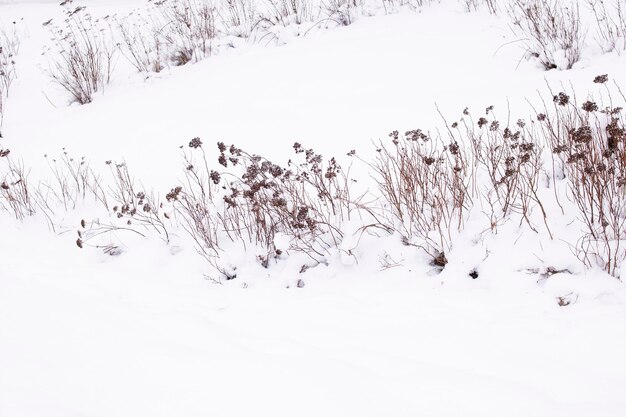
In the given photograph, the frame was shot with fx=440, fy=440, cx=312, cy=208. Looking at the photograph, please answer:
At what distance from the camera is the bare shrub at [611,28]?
409 centimetres

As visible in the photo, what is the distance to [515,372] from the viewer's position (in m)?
1.67

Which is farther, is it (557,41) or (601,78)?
(557,41)

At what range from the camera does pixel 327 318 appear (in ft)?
7.26

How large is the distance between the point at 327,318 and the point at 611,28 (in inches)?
158

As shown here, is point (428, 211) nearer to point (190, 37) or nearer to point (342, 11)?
point (342, 11)

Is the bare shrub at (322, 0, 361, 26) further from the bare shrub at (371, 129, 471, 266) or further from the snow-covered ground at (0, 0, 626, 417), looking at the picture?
the bare shrub at (371, 129, 471, 266)

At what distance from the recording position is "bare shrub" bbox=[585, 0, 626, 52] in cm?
409

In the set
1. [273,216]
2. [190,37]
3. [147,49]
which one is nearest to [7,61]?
[147,49]

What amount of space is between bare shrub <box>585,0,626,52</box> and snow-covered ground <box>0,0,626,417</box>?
103 mm

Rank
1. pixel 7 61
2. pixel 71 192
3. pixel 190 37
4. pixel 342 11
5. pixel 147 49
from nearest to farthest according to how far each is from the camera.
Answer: pixel 71 192
pixel 342 11
pixel 190 37
pixel 147 49
pixel 7 61

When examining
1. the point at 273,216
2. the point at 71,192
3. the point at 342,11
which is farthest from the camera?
the point at 342,11

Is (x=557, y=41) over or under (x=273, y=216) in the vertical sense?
over

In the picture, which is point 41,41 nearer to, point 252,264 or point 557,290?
point 252,264

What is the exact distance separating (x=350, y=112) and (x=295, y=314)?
8.80ft
